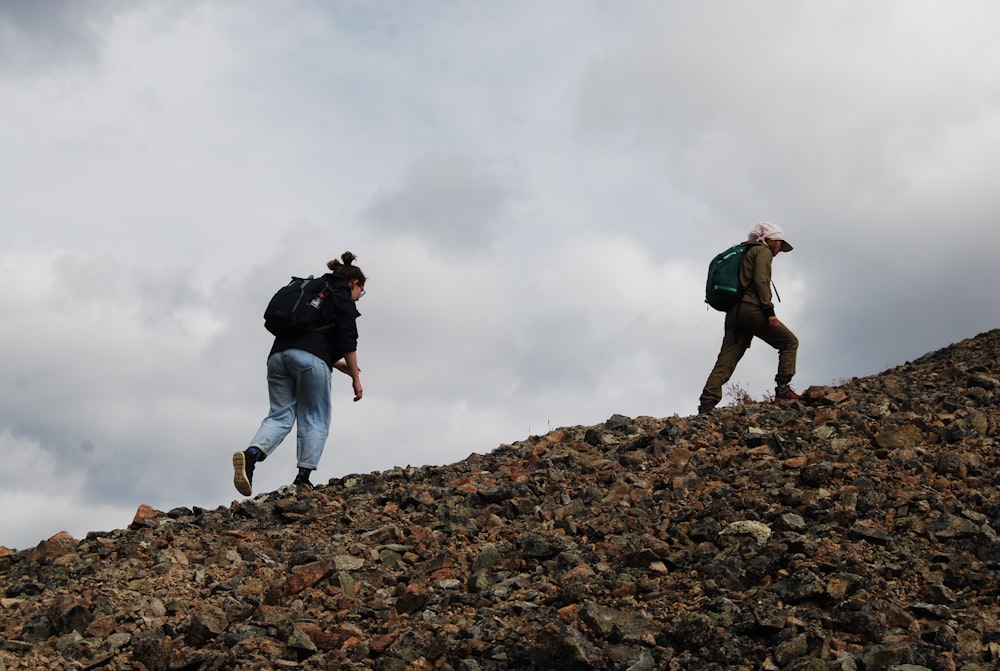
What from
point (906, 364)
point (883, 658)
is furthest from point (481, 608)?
point (906, 364)

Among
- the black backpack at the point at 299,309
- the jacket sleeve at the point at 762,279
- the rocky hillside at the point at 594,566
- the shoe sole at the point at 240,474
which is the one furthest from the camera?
the jacket sleeve at the point at 762,279

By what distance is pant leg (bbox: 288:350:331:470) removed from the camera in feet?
31.5

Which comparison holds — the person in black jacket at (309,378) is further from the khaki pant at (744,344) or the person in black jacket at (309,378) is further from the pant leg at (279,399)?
the khaki pant at (744,344)

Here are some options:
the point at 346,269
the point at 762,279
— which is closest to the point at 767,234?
the point at 762,279

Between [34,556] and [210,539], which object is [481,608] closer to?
[210,539]

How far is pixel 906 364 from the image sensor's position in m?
12.6

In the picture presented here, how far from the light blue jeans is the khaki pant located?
3863mm

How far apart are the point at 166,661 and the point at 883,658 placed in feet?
12.6

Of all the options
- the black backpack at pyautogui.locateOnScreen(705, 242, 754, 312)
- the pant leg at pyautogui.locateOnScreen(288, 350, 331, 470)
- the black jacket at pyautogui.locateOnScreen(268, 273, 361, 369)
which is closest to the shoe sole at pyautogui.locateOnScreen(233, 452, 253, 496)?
the pant leg at pyautogui.locateOnScreen(288, 350, 331, 470)

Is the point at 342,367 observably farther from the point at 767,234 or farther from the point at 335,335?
the point at 767,234

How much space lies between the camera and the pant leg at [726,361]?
10.9 metres

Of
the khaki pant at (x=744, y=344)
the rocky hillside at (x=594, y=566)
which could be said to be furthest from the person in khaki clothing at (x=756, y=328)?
the rocky hillside at (x=594, y=566)

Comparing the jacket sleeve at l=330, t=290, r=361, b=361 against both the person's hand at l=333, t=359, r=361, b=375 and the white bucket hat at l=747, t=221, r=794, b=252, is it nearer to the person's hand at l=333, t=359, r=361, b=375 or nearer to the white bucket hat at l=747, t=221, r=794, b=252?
the person's hand at l=333, t=359, r=361, b=375

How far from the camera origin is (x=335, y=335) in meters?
9.90
